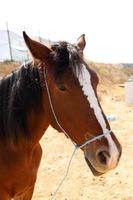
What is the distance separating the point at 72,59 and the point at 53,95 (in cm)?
33

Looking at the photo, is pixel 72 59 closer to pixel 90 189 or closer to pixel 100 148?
pixel 100 148

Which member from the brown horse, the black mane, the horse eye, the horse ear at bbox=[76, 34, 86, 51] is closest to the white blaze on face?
the brown horse

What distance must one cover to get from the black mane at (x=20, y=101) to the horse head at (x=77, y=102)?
174mm

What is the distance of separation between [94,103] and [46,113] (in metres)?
0.55

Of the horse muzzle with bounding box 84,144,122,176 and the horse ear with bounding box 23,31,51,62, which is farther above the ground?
the horse ear with bounding box 23,31,51,62

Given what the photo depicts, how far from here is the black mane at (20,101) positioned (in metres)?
3.53

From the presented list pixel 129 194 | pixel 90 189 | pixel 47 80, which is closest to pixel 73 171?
pixel 90 189

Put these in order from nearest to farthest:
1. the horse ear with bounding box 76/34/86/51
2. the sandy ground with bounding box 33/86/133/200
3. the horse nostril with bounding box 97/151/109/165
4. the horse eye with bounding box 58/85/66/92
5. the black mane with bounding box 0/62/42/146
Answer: the horse nostril with bounding box 97/151/109/165 < the horse eye with bounding box 58/85/66/92 < the black mane with bounding box 0/62/42/146 < the horse ear with bounding box 76/34/86/51 < the sandy ground with bounding box 33/86/133/200

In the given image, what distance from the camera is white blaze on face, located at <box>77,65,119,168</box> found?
3033mm

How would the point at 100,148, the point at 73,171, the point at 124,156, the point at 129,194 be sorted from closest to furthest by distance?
the point at 100,148, the point at 129,194, the point at 73,171, the point at 124,156

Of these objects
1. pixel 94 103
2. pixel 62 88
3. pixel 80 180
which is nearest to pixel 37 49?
pixel 62 88

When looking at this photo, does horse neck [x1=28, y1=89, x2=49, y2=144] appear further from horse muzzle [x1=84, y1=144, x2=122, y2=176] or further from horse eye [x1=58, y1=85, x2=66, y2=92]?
horse muzzle [x1=84, y1=144, x2=122, y2=176]

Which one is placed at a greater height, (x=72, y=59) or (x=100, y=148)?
(x=72, y=59)

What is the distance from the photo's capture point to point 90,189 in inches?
267
